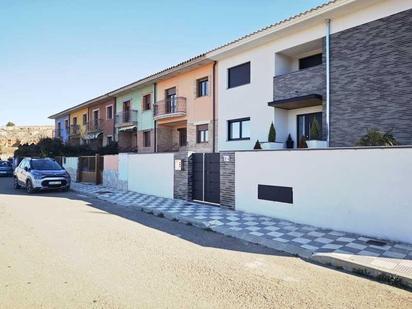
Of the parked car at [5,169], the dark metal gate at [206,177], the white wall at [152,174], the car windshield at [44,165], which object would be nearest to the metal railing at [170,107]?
the white wall at [152,174]

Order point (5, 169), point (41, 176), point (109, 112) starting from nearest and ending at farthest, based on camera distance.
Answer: point (41, 176) → point (5, 169) → point (109, 112)

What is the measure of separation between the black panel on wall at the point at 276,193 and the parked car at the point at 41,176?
35.3 ft

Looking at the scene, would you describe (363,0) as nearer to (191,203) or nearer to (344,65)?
(344,65)

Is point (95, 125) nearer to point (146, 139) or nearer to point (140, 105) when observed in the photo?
point (140, 105)

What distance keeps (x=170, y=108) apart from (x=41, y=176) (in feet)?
30.5

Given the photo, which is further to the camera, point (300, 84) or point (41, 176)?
point (41, 176)

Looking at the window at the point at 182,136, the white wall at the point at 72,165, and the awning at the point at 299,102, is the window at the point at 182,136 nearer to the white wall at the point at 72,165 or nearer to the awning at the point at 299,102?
the white wall at the point at 72,165

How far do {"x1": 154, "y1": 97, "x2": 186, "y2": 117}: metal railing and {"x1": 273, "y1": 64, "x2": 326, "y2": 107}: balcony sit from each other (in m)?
7.40

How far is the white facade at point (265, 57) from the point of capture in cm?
1143

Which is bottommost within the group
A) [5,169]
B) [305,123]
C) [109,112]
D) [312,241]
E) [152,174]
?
[312,241]

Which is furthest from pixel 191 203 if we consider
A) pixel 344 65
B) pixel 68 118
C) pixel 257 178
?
pixel 68 118

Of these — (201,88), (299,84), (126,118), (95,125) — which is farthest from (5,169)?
(299,84)

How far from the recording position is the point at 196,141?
1931 cm

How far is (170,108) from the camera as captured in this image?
21.5 meters
